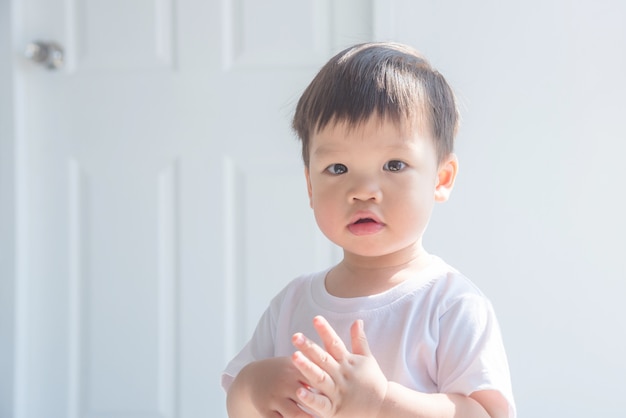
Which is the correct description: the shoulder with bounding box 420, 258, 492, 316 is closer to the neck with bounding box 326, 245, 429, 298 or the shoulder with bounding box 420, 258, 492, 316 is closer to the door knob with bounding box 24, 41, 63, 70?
the neck with bounding box 326, 245, 429, 298

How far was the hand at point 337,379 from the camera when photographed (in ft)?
2.96

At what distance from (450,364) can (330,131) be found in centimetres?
33

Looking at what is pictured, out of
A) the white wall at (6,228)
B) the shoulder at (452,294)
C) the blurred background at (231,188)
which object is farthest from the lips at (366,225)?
the white wall at (6,228)

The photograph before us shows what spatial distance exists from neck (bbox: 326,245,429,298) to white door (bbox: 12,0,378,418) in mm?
933

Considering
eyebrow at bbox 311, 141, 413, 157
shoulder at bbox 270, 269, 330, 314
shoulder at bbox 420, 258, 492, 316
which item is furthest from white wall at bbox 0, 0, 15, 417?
shoulder at bbox 420, 258, 492, 316

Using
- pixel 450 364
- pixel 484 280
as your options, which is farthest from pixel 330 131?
pixel 484 280

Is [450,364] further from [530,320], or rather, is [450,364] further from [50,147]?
[50,147]

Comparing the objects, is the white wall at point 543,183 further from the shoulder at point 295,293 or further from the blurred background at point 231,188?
the shoulder at point 295,293

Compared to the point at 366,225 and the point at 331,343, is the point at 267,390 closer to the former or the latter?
the point at 331,343

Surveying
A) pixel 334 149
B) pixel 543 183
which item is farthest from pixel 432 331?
pixel 543 183

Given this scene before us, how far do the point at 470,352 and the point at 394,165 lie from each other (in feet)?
0.83

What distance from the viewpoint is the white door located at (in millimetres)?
2098

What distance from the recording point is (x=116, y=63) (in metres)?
2.16

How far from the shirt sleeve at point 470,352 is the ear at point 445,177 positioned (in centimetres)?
16
